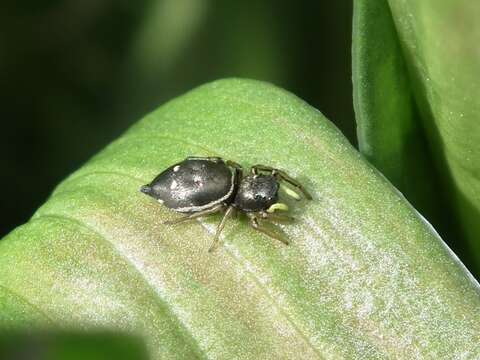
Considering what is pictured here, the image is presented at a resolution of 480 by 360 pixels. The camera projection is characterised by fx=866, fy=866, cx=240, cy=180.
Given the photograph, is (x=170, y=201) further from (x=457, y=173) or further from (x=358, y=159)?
(x=457, y=173)

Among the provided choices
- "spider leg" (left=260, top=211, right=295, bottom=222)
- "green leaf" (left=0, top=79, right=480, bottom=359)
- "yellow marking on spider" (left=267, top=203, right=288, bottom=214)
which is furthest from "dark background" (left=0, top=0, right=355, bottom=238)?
"green leaf" (left=0, top=79, right=480, bottom=359)

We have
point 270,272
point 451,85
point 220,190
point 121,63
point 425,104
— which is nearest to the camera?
point 451,85

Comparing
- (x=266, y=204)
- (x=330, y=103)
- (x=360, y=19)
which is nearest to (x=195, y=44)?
(x=330, y=103)

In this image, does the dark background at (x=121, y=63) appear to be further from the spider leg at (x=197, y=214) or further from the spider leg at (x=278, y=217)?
the spider leg at (x=278, y=217)

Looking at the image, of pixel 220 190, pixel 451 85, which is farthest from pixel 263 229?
pixel 451 85

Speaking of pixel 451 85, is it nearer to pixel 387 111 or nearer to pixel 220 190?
pixel 387 111

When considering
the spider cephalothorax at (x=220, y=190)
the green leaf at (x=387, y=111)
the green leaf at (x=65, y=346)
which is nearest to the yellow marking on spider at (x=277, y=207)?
the spider cephalothorax at (x=220, y=190)

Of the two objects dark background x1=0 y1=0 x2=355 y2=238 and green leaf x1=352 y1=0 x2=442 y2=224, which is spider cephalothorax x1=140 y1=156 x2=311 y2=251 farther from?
dark background x1=0 y1=0 x2=355 y2=238
